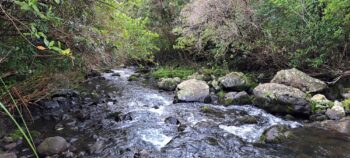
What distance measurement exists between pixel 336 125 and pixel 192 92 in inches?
187

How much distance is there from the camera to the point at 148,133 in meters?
7.63

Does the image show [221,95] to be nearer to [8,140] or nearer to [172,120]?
[172,120]

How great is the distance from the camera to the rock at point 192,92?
1071 centimetres

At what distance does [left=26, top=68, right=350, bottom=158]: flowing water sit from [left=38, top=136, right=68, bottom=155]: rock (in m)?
0.53

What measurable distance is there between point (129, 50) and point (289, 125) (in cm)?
495

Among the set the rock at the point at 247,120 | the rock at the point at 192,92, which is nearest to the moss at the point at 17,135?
the rock at the point at 192,92

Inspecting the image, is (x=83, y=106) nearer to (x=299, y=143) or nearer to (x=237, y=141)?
(x=237, y=141)

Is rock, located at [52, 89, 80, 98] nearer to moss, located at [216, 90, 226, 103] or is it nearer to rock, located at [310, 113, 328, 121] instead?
moss, located at [216, 90, 226, 103]

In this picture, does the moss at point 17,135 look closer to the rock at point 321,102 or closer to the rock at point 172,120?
the rock at point 172,120

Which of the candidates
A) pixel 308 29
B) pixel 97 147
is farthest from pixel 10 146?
pixel 308 29

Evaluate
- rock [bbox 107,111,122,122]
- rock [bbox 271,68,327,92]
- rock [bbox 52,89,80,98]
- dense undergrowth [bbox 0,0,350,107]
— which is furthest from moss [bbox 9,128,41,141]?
rock [bbox 271,68,327,92]

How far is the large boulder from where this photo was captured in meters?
8.95

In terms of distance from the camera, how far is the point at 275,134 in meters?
7.20

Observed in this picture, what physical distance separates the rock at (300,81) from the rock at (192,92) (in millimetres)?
2762
